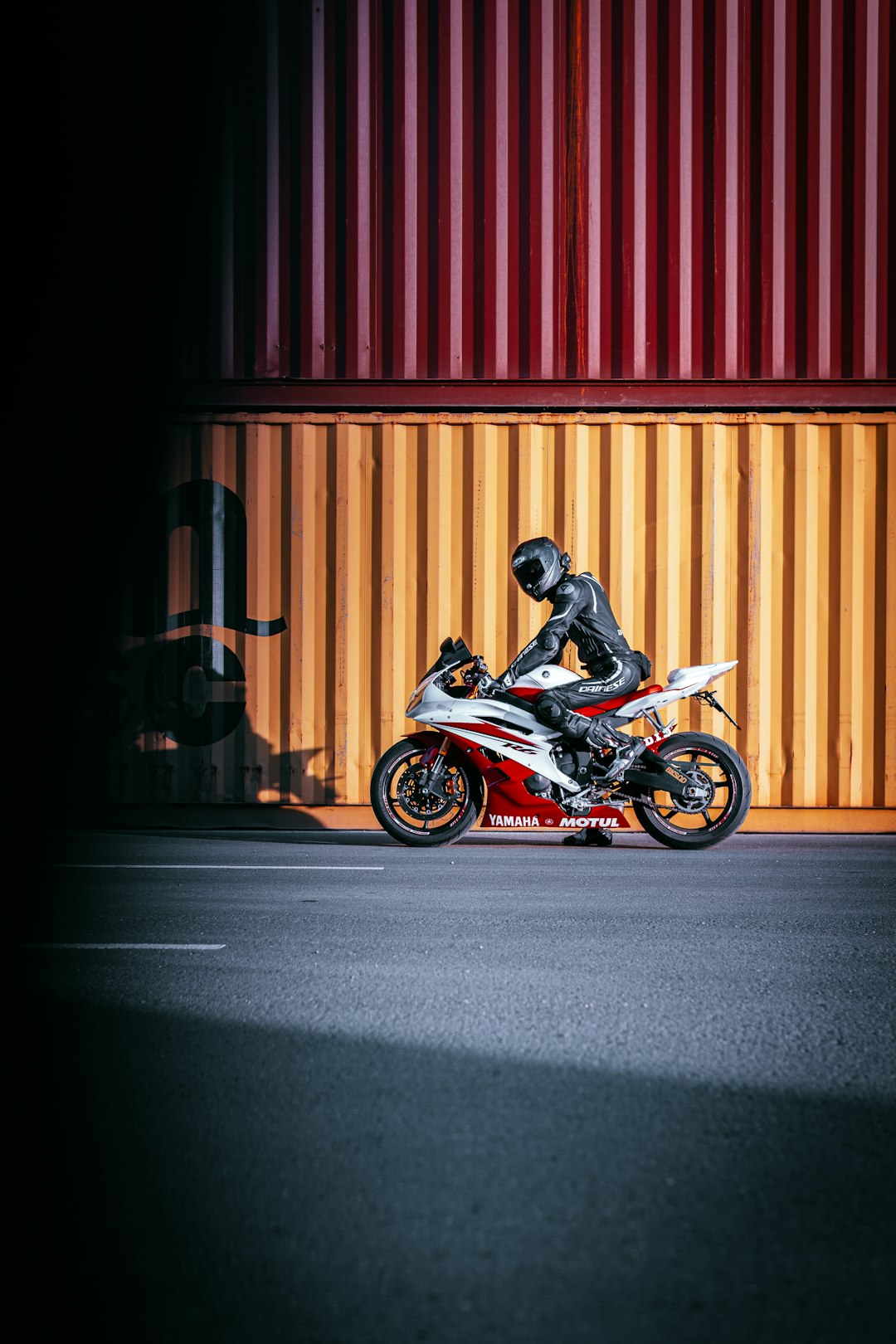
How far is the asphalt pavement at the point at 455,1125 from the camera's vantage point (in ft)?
5.48

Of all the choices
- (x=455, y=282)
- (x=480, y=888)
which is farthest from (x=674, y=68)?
(x=480, y=888)

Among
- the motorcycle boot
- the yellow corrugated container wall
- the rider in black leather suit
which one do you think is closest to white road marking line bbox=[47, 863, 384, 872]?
the rider in black leather suit

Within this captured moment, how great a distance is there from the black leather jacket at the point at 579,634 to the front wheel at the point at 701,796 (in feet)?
1.82

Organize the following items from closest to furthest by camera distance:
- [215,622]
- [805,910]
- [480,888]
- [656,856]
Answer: [805,910] → [480,888] → [656,856] → [215,622]

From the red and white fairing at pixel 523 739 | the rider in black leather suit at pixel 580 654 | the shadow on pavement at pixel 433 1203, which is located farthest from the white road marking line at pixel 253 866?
the shadow on pavement at pixel 433 1203

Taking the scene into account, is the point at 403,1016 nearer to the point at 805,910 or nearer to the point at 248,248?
the point at 805,910

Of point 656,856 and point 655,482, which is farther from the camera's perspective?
point 655,482

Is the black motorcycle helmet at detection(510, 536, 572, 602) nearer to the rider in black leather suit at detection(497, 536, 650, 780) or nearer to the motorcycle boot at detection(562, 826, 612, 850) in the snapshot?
the rider in black leather suit at detection(497, 536, 650, 780)

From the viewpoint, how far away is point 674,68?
8.80 metres

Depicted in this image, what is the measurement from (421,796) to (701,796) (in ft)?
5.42

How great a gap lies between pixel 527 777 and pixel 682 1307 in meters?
4.90

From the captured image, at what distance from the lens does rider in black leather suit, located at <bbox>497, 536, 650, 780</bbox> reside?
6516 mm

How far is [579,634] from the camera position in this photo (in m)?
6.80

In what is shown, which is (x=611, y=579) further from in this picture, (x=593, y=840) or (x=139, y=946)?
(x=139, y=946)
